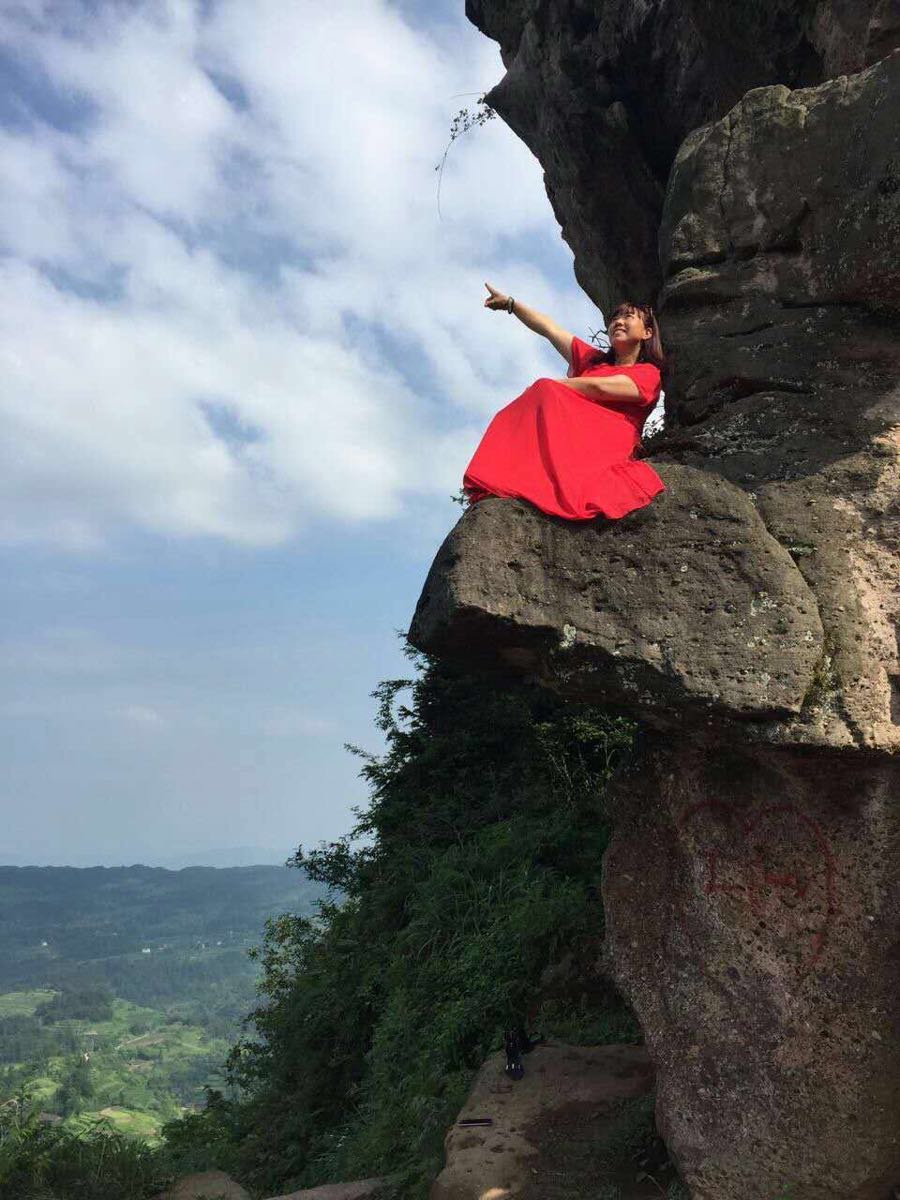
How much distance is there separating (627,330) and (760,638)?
2.15 m

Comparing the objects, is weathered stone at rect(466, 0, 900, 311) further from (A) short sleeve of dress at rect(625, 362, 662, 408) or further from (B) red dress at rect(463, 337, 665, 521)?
(B) red dress at rect(463, 337, 665, 521)

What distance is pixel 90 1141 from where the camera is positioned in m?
11.0

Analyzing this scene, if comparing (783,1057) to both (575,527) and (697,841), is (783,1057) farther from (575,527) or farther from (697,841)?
(575,527)

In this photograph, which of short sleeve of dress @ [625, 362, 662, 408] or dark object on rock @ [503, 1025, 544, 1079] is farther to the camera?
dark object on rock @ [503, 1025, 544, 1079]

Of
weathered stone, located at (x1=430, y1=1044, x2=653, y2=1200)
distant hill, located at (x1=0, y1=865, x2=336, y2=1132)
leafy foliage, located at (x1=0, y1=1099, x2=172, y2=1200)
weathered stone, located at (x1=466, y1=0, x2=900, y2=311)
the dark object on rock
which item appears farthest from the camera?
distant hill, located at (x1=0, y1=865, x2=336, y2=1132)

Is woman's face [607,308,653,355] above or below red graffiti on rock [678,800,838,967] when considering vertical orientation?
above

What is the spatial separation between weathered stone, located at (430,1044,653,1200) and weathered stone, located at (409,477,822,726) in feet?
9.73

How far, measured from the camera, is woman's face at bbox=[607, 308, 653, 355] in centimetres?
584

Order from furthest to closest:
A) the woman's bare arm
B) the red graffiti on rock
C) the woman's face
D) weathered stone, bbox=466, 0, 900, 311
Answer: weathered stone, bbox=466, 0, 900, 311 < the woman's face < the woman's bare arm < the red graffiti on rock

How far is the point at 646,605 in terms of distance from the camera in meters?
4.95

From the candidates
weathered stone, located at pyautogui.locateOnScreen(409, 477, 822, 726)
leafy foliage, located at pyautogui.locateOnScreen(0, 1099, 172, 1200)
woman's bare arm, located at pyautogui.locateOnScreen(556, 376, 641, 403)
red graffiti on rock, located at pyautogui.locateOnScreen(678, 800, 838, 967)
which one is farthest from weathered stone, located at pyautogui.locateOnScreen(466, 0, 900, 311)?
leafy foliage, located at pyautogui.locateOnScreen(0, 1099, 172, 1200)

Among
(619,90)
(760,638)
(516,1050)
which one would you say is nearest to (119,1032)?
(516,1050)

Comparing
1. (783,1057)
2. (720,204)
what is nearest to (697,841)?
(783,1057)

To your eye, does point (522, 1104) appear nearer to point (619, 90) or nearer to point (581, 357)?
point (581, 357)
